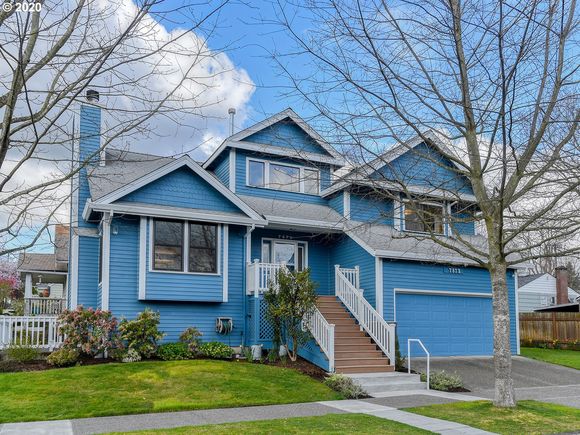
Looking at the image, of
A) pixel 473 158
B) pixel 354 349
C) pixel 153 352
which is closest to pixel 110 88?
pixel 473 158

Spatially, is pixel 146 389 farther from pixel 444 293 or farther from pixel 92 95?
pixel 444 293

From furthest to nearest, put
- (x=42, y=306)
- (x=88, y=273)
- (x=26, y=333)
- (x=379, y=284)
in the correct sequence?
(x=42, y=306)
(x=379, y=284)
(x=88, y=273)
(x=26, y=333)

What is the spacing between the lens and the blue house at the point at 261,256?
14688 mm

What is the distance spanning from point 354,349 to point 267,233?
5.19 metres

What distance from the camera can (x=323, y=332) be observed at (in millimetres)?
14320

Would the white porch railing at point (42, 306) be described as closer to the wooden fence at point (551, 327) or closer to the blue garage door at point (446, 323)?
the blue garage door at point (446, 323)

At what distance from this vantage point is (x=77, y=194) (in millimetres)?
16266

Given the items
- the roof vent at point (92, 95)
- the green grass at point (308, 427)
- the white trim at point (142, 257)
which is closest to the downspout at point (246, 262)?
the white trim at point (142, 257)

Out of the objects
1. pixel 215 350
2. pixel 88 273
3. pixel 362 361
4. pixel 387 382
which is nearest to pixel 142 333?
pixel 215 350

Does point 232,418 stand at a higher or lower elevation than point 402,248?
lower

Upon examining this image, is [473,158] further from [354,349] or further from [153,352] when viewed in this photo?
[153,352]

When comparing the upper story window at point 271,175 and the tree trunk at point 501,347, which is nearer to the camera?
the tree trunk at point 501,347

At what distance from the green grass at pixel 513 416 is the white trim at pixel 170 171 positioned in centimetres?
801

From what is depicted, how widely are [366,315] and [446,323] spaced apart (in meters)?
3.84
